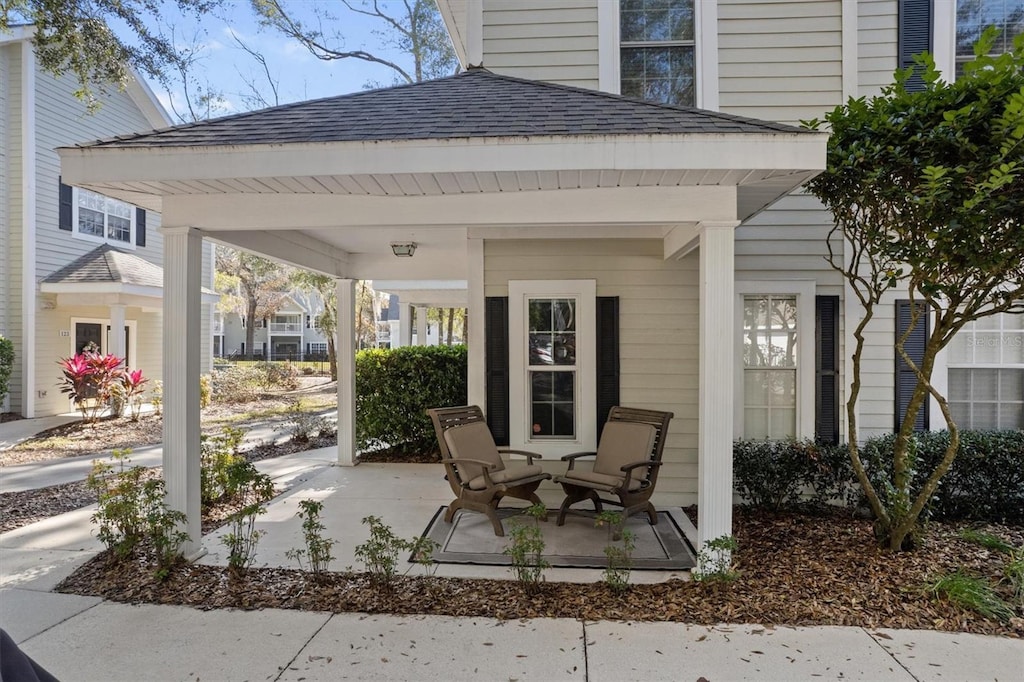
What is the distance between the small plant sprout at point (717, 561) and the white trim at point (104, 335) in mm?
11696

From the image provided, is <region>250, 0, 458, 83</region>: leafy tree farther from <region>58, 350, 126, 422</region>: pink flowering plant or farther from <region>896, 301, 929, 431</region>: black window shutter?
<region>896, 301, 929, 431</region>: black window shutter

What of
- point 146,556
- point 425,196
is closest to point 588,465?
point 425,196

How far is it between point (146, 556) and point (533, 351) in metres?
3.54

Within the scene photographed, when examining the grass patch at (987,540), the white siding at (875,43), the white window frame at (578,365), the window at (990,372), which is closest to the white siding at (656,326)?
the white window frame at (578,365)

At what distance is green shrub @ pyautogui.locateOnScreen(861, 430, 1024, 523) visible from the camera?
15.8 feet

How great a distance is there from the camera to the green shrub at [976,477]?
480 centimetres

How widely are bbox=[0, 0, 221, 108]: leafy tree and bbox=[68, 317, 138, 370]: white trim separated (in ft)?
20.0

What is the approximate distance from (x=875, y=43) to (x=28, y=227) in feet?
42.9

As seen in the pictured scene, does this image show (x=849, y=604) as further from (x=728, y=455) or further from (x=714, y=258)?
(x=714, y=258)

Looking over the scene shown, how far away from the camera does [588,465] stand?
5648 millimetres

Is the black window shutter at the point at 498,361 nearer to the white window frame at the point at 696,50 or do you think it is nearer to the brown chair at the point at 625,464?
the brown chair at the point at 625,464

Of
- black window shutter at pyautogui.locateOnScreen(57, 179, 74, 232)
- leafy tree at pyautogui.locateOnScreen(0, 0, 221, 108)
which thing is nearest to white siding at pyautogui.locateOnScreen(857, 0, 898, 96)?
leafy tree at pyautogui.locateOnScreen(0, 0, 221, 108)

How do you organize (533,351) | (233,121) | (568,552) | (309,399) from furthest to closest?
1. (309,399)
2. (533,351)
3. (568,552)
4. (233,121)

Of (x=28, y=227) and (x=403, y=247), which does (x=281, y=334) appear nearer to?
(x=28, y=227)
